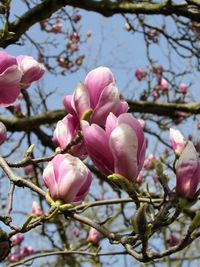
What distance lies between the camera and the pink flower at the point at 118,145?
852 millimetres

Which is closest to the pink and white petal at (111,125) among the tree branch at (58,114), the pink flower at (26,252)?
the tree branch at (58,114)

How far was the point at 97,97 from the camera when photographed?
3.32 ft

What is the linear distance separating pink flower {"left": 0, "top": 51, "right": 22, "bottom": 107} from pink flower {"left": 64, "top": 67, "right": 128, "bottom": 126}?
14cm

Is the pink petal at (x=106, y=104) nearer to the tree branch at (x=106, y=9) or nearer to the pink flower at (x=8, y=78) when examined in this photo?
the pink flower at (x=8, y=78)

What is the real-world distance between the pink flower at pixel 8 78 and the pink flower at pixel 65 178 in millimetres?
198

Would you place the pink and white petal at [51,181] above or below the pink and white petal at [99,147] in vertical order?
below

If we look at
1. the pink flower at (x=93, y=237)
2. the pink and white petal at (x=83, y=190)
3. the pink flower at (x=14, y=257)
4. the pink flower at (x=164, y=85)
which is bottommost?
the pink flower at (x=14, y=257)

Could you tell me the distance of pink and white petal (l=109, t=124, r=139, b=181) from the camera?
0.85 metres

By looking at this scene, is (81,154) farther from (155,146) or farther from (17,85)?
(155,146)

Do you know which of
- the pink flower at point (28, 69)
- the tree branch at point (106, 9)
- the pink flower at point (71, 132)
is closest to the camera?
the pink flower at point (71, 132)

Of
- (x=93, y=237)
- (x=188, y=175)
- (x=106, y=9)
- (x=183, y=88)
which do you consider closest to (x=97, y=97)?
(x=188, y=175)

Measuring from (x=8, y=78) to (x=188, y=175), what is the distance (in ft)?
1.42

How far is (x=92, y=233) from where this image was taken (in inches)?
84.0

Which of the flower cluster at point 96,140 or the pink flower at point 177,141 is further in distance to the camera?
the pink flower at point 177,141
